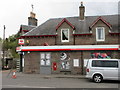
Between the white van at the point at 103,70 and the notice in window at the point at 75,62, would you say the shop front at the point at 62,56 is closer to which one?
the notice in window at the point at 75,62

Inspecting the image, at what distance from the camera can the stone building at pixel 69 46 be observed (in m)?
18.8

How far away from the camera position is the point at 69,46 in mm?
19234

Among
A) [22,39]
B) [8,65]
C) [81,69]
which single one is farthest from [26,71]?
[8,65]

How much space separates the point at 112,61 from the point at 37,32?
11.4m

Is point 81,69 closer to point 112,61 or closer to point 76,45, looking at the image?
point 76,45

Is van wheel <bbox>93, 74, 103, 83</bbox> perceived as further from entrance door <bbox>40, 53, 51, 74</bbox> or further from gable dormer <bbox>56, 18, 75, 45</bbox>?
entrance door <bbox>40, 53, 51, 74</bbox>

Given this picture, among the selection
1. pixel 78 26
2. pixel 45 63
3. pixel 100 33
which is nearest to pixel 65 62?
pixel 45 63

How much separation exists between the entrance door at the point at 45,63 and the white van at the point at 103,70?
7.26 meters

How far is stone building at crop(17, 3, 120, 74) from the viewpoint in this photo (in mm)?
18828

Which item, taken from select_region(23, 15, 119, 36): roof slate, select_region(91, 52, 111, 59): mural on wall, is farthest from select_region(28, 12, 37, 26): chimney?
select_region(91, 52, 111, 59): mural on wall

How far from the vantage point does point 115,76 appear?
521 inches

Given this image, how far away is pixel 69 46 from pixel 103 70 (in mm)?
6570

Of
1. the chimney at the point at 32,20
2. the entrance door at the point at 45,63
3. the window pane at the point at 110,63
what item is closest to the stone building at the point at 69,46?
the entrance door at the point at 45,63

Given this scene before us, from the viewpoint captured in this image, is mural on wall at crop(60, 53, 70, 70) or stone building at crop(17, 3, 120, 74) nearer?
stone building at crop(17, 3, 120, 74)
